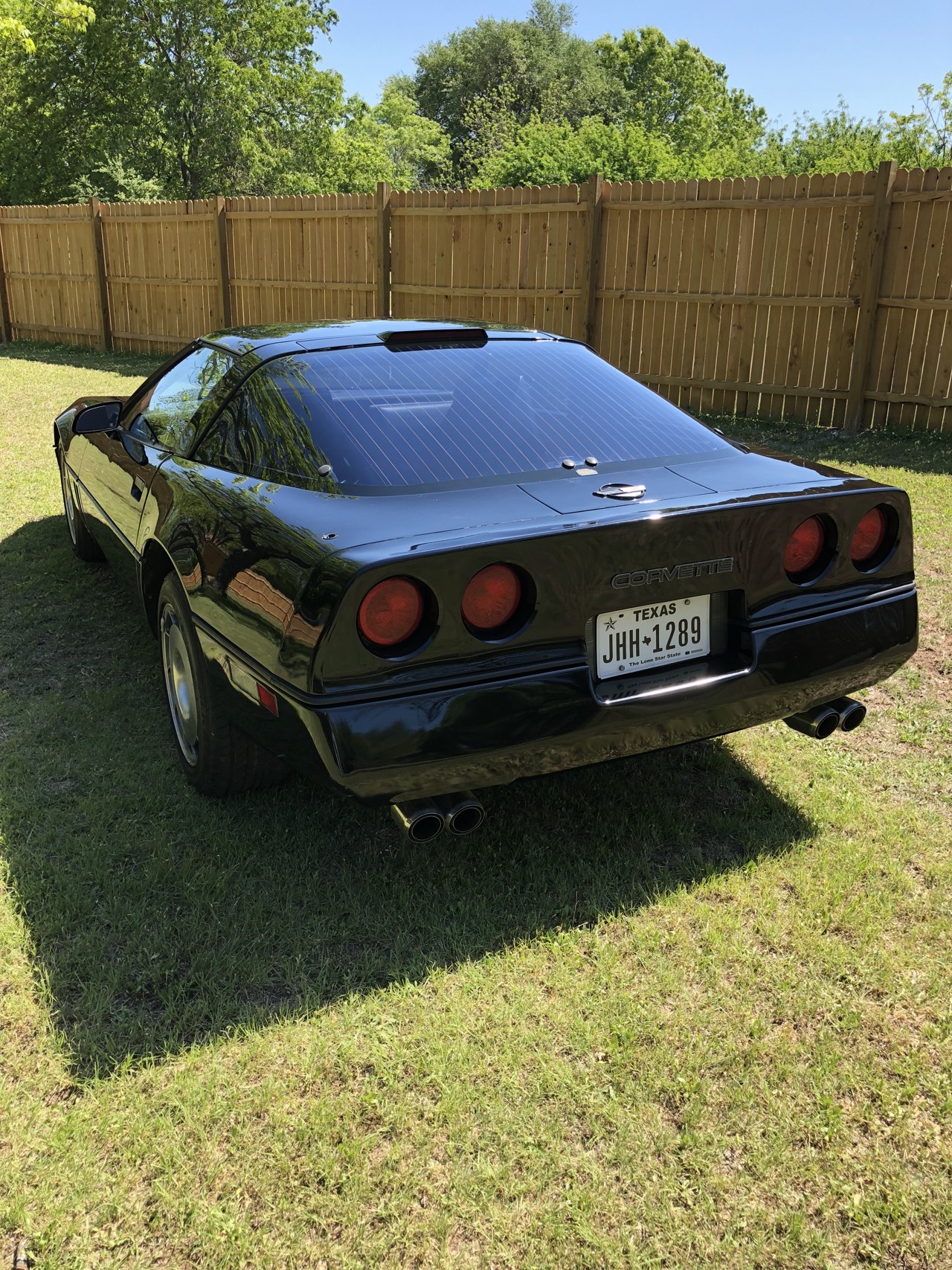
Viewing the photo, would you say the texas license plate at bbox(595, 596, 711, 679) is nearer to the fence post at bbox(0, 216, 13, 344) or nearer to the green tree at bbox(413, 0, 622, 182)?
the fence post at bbox(0, 216, 13, 344)

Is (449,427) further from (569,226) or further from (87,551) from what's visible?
(569,226)

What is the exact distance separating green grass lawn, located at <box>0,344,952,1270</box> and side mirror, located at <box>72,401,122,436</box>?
4.39ft

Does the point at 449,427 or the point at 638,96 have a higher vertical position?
the point at 638,96

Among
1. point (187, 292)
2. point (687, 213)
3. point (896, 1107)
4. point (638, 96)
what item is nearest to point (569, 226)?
point (687, 213)

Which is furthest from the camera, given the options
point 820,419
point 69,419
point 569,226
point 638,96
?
point 638,96

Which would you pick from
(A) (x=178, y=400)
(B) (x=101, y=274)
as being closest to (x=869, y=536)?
(A) (x=178, y=400)

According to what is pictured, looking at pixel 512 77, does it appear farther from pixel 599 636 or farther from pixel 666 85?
pixel 599 636

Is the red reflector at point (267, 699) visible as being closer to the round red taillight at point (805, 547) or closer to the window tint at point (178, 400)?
the window tint at point (178, 400)

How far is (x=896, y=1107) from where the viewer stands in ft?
7.00

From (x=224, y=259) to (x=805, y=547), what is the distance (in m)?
13.4

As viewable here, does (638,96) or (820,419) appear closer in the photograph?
(820,419)

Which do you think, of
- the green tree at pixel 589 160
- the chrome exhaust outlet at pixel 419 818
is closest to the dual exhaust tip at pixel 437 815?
the chrome exhaust outlet at pixel 419 818

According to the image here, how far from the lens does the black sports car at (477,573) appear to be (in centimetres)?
238

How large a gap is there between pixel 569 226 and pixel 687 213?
1.33m
